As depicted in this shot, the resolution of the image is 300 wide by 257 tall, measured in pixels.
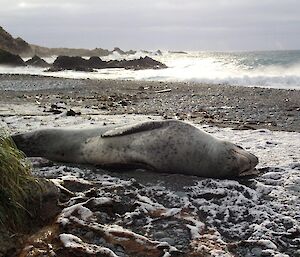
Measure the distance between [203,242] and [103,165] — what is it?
217 centimetres

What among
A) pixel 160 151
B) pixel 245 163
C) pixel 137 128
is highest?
pixel 137 128

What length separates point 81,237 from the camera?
13.0 feet

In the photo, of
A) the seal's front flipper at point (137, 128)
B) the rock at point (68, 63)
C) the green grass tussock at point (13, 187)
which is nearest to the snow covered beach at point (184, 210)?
the green grass tussock at point (13, 187)

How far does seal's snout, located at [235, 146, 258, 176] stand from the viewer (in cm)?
573

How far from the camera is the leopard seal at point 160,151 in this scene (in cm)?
571

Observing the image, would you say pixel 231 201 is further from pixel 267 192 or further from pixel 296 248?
pixel 296 248

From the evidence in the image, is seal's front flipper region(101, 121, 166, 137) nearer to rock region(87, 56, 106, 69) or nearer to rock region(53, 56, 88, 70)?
rock region(53, 56, 88, 70)

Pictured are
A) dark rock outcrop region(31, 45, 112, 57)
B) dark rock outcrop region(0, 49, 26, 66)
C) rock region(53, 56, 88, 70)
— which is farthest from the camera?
dark rock outcrop region(31, 45, 112, 57)

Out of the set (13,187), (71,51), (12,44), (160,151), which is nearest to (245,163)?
(160,151)

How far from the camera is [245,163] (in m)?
5.77

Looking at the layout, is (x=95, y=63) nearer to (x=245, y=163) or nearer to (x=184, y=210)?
(x=245, y=163)

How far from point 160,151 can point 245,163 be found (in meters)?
0.99

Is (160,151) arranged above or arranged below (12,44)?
below

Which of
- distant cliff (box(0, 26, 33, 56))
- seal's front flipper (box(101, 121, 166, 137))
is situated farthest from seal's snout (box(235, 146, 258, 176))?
distant cliff (box(0, 26, 33, 56))
